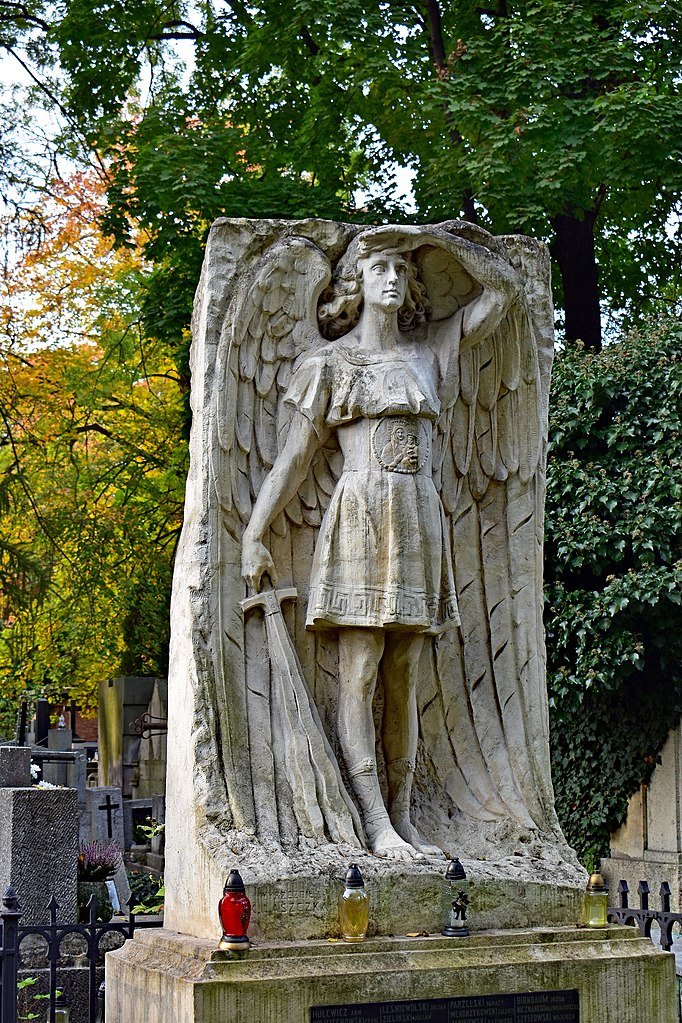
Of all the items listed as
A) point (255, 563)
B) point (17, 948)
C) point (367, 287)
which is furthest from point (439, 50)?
point (17, 948)

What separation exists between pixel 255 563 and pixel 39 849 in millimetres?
4459

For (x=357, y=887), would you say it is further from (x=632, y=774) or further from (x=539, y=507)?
(x=632, y=774)

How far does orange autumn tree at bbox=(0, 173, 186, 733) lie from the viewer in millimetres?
20328

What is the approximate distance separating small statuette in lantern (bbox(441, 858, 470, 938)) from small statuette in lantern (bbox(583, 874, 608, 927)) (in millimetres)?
607

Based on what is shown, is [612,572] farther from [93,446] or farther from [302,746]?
[93,446]

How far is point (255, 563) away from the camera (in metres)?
6.59

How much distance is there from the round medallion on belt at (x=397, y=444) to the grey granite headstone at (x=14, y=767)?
5.09 metres

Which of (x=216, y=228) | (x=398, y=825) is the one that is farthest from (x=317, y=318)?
(x=398, y=825)

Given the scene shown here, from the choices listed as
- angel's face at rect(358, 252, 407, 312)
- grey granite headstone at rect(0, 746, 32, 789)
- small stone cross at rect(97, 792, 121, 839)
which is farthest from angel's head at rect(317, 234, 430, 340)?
small stone cross at rect(97, 792, 121, 839)

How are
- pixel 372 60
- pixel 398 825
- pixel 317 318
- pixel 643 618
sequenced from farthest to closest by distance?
1. pixel 372 60
2. pixel 643 618
3. pixel 317 318
4. pixel 398 825

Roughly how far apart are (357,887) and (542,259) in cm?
340

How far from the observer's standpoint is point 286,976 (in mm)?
5520

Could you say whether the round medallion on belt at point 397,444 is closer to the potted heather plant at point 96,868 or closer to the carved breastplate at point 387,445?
the carved breastplate at point 387,445

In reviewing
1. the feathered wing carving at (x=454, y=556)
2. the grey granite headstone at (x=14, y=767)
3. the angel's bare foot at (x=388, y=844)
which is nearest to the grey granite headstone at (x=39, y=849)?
the grey granite headstone at (x=14, y=767)
